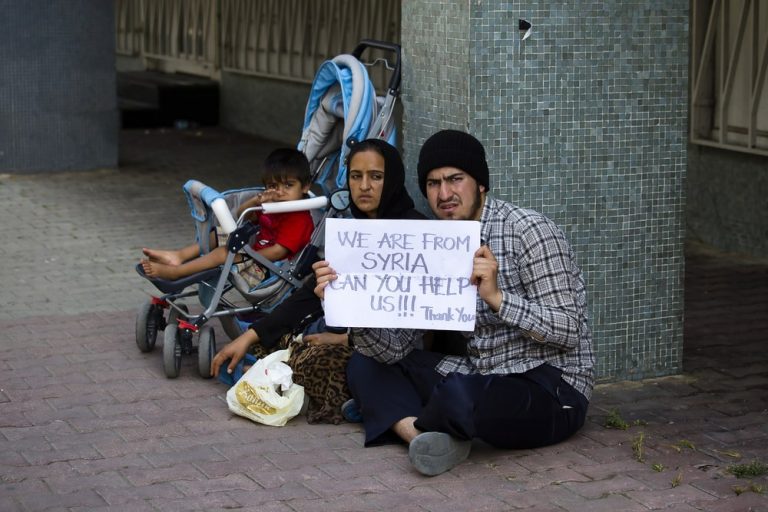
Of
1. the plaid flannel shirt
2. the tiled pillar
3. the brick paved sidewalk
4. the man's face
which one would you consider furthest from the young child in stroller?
the tiled pillar

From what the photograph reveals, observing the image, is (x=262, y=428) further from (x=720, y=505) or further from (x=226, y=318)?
(x=720, y=505)

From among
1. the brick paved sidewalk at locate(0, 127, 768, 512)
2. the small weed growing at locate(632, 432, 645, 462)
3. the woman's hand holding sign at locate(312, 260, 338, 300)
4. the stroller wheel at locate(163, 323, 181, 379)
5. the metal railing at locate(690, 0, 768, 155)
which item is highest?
the metal railing at locate(690, 0, 768, 155)

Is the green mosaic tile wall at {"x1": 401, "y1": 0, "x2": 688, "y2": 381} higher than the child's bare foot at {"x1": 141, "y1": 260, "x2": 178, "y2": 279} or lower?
higher

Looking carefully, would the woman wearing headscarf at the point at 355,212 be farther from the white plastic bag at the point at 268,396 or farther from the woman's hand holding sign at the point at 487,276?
the woman's hand holding sign at the point at 487,276

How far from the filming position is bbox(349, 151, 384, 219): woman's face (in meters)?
6.19

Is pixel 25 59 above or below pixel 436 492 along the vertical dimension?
above

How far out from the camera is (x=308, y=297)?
21.3 ft

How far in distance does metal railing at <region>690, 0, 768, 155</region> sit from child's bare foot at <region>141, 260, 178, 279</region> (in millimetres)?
4989

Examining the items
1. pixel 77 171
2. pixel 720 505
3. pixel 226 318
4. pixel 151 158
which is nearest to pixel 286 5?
pixel 151 158

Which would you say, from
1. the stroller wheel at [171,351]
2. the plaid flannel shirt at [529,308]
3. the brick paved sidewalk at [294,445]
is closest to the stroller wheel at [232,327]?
the brick paved sidewalk at [294,445]

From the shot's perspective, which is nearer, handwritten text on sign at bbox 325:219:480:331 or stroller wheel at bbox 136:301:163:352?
handwritten text on sign at bbox 325:219:480:331

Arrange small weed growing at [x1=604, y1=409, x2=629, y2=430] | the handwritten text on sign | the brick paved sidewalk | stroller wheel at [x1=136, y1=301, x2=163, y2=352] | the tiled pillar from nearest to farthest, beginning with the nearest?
the brick paved sidewalk → the handwritten text on sign → small weed growing at [x1=604, y1=409, x2=629, y2=430] → stroller wheel at [x1=136, y1=301, x2=163, y2=352] → the tiled pillar

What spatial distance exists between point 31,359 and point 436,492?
296cm

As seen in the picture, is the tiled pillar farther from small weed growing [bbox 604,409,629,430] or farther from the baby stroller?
small weed growing [bbox 604,409,629,430]
